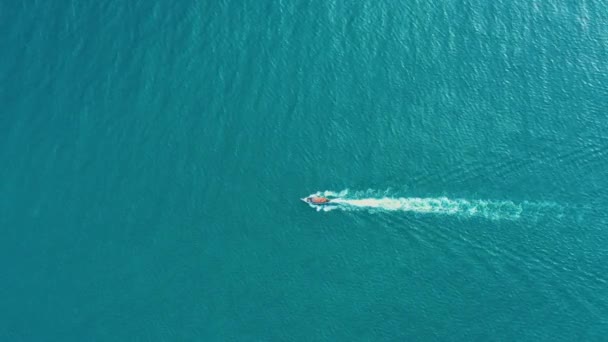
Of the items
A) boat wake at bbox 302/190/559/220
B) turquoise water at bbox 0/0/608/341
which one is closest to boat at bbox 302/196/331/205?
boat wake at bbox 302/190/559/220

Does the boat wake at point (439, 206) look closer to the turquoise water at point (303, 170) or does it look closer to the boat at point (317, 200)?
the turquoise water at point (303, 170)

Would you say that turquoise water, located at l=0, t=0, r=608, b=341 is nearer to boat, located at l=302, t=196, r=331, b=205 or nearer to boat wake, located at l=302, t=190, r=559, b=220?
boat wake, located at l=302, t=190, r=559, b=220

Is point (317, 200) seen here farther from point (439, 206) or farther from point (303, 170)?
point (439, 206)

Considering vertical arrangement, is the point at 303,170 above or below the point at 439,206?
above

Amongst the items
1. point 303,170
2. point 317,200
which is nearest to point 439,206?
point 317,200

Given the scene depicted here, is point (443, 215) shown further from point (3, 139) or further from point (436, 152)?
point (3, 139)

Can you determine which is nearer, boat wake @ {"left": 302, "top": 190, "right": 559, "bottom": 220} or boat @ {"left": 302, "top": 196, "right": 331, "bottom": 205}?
boat @ {"left": 302, "top": 196, "right": 331, "bottom": 205}

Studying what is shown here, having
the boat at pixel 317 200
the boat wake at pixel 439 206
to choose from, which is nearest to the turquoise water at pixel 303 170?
the boat wake at pixel 439 206
